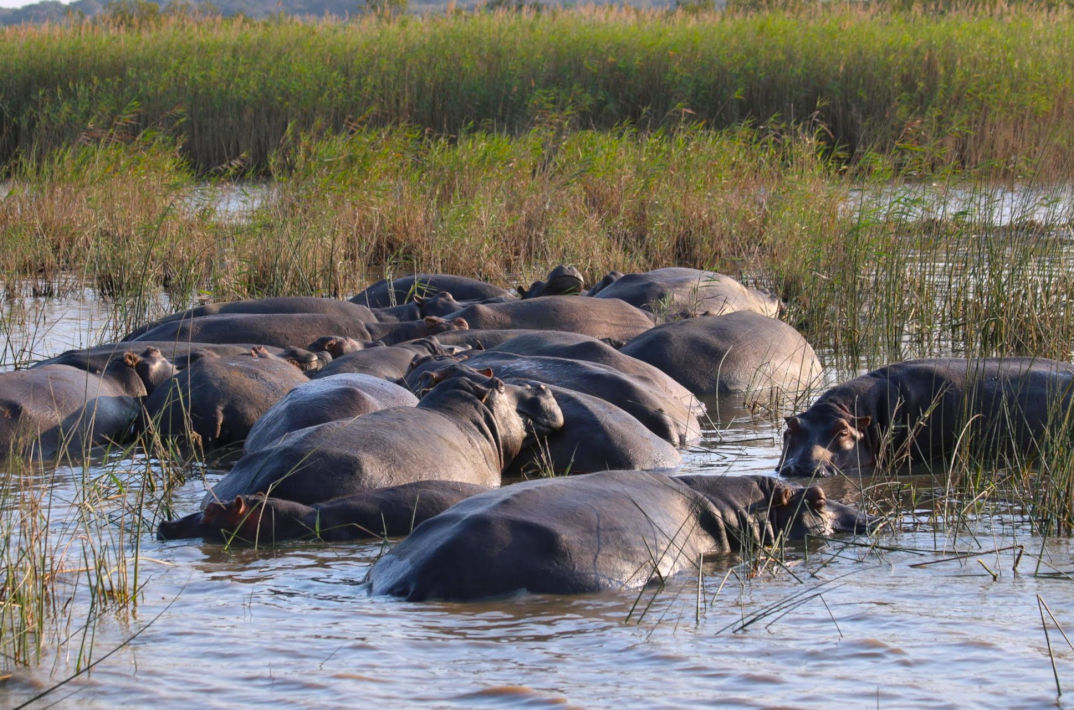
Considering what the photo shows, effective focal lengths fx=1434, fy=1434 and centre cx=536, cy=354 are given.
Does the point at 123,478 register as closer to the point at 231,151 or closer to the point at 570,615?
the point at 570,615

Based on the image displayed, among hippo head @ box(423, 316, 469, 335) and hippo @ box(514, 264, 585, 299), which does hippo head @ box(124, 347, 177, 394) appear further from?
hippo @ box(514, 264, 585, 299)

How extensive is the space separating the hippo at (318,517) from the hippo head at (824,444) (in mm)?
1642

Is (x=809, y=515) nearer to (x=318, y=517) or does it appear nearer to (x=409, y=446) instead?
(x=409, y=446)

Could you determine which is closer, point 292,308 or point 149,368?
point 149,368

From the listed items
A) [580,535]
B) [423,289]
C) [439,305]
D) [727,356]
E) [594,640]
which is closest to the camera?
[594,640]

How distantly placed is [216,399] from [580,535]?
2.95m

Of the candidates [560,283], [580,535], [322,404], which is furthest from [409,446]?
[560,283]

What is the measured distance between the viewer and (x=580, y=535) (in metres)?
4.18

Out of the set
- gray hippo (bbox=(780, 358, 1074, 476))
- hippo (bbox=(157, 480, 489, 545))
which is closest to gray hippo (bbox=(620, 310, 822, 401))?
gray hippo (bbox=(780, 358, 1074, 476))

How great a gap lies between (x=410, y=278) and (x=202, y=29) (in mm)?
13523

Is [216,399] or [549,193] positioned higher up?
[549,193]

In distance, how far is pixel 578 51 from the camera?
18.5 m

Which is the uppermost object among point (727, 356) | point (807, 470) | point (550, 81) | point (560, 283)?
point (550, 81)

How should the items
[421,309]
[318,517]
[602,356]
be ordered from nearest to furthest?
[318,517]
[602,356]
[421,309]
